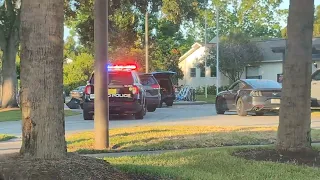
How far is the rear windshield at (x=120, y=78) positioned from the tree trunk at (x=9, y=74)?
1033 centimetres

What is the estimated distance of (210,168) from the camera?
6074 millimetres

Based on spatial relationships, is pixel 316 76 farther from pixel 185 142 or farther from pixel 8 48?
pixel 8 48

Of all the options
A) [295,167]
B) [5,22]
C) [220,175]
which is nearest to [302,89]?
[295,167]

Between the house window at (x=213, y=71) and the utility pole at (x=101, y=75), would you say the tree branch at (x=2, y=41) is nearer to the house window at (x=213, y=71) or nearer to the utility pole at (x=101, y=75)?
the utility pole at (x=101, y=75)

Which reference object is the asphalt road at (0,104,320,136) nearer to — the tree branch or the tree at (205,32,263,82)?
the tree branch

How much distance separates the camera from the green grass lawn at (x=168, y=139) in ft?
28.5

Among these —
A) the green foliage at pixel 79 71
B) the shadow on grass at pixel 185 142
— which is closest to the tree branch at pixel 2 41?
the shadow on grass at pixel 185 142

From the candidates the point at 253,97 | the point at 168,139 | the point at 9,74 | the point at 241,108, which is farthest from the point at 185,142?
the point at 9,74

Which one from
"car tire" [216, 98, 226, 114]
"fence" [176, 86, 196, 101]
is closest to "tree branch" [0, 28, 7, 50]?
"car tire" [216, 98, 226, 114]

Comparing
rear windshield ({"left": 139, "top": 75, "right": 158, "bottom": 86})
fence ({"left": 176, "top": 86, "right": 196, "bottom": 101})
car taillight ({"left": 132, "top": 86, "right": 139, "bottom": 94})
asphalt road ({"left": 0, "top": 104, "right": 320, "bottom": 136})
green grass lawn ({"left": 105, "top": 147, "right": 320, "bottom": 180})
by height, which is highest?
rear windshield ({"left": 139, "top": 75, "right": 158, "bottom": 86})

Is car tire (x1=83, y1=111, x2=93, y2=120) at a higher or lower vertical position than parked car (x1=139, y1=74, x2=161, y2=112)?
lower

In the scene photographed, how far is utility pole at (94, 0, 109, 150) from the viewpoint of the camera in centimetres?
866

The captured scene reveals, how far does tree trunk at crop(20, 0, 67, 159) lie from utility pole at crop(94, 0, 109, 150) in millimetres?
3843

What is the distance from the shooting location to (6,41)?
24.8 m
